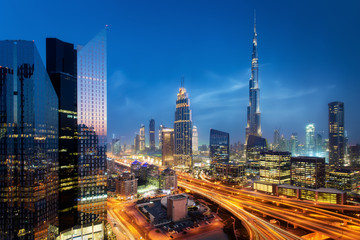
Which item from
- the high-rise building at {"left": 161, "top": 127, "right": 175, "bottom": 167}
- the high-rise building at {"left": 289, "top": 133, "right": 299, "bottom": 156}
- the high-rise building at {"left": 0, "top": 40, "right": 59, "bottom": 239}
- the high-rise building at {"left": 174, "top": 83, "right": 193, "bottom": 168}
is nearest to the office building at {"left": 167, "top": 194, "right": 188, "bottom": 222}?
the high-rise building at {"left": 0, "top": 40, "right": 59, "bottom": 239}

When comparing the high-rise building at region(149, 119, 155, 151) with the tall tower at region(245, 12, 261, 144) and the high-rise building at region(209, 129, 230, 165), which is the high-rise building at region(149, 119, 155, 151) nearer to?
the high-rise building at region(209, 129, 230, 165)

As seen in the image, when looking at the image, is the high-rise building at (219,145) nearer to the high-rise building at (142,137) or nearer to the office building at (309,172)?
the office building at (309,172)

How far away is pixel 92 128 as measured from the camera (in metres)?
24.7

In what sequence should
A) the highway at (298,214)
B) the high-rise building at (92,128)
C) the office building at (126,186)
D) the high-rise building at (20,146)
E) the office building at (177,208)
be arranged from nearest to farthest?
the high-rise building at (20,146), the high-rise building at (92,128), the highway at (298,214), the office building at (177,208), the office building at (126,186)

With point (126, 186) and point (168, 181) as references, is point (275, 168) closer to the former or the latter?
point (168, 181)

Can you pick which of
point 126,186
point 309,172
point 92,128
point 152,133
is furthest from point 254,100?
point 92,128

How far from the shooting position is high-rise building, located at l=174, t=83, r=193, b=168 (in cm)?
9675

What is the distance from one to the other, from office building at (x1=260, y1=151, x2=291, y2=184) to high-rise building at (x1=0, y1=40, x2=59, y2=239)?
187 feet

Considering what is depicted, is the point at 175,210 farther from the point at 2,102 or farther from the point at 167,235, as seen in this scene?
the point at 2,102

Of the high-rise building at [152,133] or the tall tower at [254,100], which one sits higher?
the tall tower at [254,100]

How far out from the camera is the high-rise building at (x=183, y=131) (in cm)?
9675

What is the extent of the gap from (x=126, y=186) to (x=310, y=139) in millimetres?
139960

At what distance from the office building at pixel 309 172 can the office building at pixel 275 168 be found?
2.98m

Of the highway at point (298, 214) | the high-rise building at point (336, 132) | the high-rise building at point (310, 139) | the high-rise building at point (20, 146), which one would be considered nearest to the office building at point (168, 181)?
the highway at point (298, 214)
